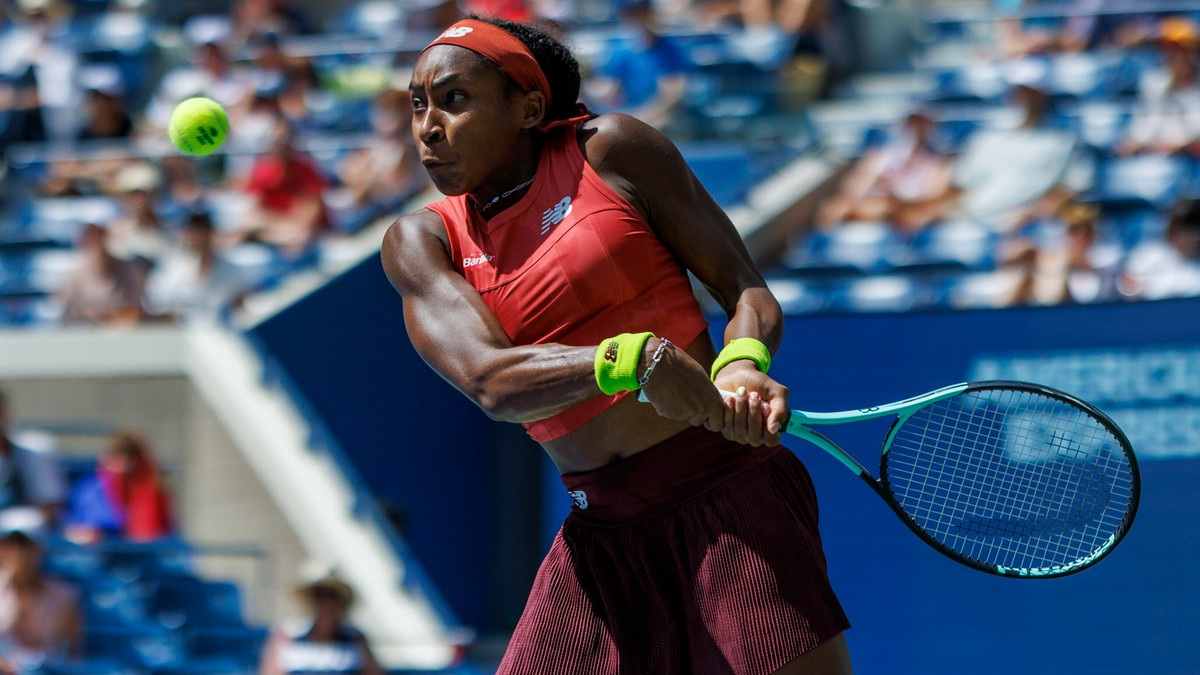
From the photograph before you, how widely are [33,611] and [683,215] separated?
467cm

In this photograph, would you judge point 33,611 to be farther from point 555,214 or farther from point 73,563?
point 555,214

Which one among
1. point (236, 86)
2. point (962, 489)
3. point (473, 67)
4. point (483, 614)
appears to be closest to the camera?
point (473, 67)

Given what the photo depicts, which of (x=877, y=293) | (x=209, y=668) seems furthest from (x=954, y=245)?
(x=209, y=668)

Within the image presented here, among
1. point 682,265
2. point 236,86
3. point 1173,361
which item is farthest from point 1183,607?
point 236,86

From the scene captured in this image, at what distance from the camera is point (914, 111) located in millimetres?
8438

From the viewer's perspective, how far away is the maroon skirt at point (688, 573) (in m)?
3.27

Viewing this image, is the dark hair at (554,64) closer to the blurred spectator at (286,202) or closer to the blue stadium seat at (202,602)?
the blue stadium seat at (202,602)

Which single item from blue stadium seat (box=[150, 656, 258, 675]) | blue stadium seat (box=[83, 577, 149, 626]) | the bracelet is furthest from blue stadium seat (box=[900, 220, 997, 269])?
the bracelet

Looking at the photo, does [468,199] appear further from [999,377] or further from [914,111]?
[914,111]

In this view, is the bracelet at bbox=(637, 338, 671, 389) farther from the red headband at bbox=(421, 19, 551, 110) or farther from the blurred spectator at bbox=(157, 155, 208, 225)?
the blurred spectator at bbox=(157, 155, 208, 225)

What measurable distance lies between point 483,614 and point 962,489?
388cm

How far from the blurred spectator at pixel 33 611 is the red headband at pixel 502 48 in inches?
174

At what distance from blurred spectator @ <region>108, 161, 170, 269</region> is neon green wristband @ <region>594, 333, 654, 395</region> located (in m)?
6.13

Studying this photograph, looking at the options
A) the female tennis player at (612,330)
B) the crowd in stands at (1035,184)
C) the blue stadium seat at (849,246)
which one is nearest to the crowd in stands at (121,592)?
the crowd in stands at (1035,184)
